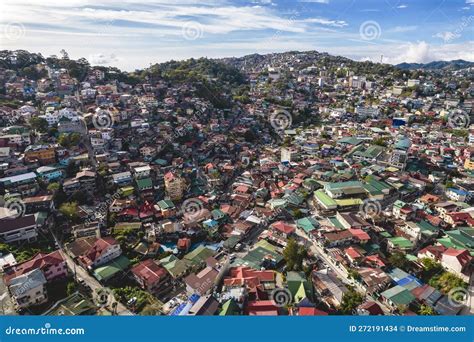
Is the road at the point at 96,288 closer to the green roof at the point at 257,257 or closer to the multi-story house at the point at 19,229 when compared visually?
the multi-story house at the point at 19,229

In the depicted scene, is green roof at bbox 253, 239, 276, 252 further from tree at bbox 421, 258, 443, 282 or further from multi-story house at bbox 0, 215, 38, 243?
multi-story house at bbox 0, 215, 38, 243

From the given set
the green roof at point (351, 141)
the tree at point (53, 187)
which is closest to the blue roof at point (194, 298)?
the tree at point (53, 187)

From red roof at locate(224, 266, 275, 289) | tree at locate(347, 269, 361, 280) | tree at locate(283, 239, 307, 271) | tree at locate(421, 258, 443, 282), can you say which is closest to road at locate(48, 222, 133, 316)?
red roof at locate(224, 266, 275, 289)

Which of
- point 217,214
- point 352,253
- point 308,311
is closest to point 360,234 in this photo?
point 352,253

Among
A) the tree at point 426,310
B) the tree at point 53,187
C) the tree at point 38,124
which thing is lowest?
the tree at point 426,310

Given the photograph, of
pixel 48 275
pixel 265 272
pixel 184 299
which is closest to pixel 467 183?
pixel 265 272

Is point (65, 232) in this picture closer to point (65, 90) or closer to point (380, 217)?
point (380, 217)

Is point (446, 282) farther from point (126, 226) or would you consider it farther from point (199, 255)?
point (126, 226)
